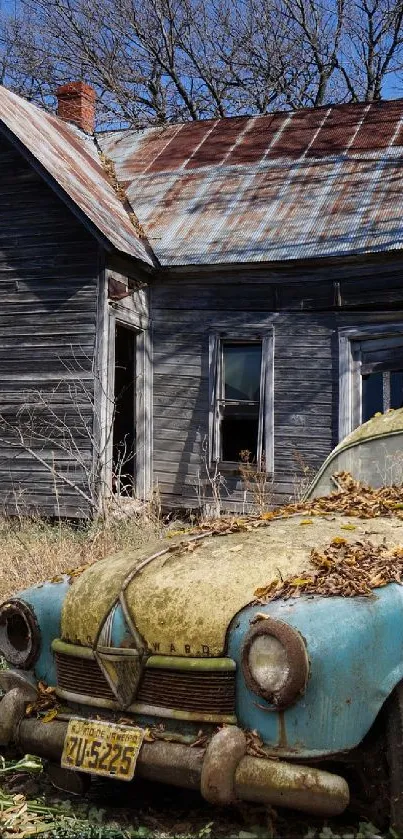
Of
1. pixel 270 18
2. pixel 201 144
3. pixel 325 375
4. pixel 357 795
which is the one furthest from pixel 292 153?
pixel 270 18

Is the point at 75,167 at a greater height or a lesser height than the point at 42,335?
greater

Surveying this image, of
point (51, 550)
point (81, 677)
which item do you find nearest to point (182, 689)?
point (81, 677)

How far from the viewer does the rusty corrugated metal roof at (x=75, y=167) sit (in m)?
11.5

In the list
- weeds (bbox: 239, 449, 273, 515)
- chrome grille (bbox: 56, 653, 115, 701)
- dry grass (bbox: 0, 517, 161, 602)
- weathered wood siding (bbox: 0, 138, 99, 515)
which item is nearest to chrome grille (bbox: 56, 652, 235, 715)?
chrome grille (bbox: 56, 653, 115, 701)

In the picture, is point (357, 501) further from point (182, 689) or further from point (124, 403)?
point (124, 403)

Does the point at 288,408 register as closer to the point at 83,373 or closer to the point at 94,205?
the point at 83,373

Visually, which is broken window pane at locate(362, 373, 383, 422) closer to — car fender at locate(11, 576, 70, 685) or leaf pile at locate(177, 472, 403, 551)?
leaf pile at locate(177, 472, 403, 551)

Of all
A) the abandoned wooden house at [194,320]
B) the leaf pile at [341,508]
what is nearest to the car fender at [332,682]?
the leaf pile at [341,508]

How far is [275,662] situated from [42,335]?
372 inches

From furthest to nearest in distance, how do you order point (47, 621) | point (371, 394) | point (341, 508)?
point (371, 394)
point (341, 508)
point (47, 621)

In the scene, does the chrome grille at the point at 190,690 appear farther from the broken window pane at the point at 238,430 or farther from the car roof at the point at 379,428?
the broken window pane at the point at 238,430

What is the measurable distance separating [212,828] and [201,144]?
12885 mm

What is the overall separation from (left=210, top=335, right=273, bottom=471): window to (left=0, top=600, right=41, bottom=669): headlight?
26.4 ft

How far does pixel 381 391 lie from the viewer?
1170 cm
